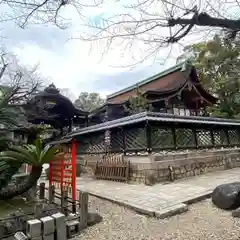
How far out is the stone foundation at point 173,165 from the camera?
360 inches

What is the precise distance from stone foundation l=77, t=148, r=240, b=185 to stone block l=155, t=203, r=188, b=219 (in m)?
3.06

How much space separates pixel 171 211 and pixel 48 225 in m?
2.74

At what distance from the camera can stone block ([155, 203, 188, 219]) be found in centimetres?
537

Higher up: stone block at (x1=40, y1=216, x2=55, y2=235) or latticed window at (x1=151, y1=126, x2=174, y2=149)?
latticed window at (x1=151, y1=126, x2=174, y2=149)

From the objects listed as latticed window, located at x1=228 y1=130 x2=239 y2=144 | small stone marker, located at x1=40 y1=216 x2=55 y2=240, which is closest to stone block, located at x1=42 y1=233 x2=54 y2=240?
small stone marker, located at x1=40 y1=216 x2=55 y2=240

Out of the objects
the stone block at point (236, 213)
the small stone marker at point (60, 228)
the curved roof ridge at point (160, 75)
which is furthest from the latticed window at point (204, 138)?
the small stone marker at point (60, 228)

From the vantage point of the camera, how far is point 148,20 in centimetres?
293

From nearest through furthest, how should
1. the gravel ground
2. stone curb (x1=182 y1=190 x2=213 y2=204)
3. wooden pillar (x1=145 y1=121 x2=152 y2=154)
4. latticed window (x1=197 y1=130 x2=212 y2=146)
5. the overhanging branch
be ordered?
the overhanging branch → the gravel ground → stone curb (x1=182 y1=190 x2=213 y2=204) → wooden pillar (x1=145 y1=121 x2=152 y2=154) → latticed window (x1=197 y1=130 x2=212 y2=146)

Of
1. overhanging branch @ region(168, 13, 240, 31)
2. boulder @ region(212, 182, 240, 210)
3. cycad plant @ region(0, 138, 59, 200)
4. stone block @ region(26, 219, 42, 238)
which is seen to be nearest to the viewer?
overhanging branch @ region(168, 13, 240, 31)

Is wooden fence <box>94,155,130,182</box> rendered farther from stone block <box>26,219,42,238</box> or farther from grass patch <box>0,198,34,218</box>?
stone block <box>26,219,42,238</box>

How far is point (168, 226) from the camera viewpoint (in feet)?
16.1

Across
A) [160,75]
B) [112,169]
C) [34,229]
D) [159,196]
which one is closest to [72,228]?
[34,229]

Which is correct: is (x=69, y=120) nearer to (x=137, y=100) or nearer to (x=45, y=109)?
(x=45, y=109)

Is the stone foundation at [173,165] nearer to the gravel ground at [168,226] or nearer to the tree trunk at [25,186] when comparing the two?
the gravel ground at [168,226]
